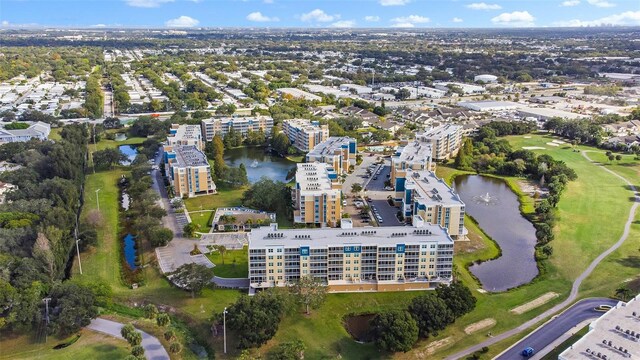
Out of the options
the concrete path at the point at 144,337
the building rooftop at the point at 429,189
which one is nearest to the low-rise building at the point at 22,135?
the concrete path at the point at 144,337

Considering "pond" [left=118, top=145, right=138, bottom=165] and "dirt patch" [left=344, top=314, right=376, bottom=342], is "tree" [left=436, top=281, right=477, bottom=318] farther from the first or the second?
"pond" [left=118, top=145, right=138, bottom=165]

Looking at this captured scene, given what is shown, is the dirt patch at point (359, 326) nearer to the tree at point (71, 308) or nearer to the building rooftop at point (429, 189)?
the building rooftop at point (429, 189)

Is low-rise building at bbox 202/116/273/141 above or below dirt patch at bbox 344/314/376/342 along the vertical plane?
above

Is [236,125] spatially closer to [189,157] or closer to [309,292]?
[189,157]

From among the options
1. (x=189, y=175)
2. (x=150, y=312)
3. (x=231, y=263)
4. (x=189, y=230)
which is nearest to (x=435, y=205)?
(x=231, y=263)

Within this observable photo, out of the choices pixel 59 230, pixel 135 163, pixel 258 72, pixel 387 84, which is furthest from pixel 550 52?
pixel 59 230

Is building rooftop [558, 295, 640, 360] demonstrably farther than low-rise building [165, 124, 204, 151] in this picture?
No

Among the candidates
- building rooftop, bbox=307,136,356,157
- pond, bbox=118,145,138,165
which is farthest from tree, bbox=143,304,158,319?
pond, bbox=118,145,138,165
